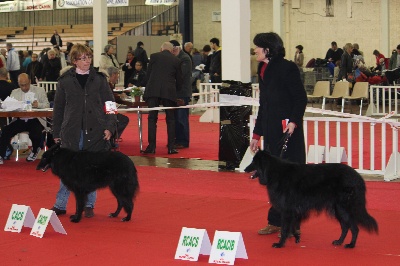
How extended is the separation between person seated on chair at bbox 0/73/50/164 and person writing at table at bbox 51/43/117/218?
3.87 metres

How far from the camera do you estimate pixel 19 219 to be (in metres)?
6.30

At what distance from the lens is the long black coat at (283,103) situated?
235 inches

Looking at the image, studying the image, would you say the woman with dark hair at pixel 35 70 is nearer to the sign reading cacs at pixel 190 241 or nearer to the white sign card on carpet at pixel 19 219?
the white sign card on carpet at pixel 19 219

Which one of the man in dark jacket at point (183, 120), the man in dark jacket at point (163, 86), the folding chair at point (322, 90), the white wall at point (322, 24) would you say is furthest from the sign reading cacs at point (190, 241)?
the white wall at point (322, 24)

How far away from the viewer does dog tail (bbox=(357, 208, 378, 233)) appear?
17.9 feet

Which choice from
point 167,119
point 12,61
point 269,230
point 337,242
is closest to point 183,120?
point 167,119

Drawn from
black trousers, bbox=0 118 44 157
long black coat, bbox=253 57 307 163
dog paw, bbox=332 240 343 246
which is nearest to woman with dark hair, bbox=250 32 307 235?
long black coat, bbox=253 57 307 163

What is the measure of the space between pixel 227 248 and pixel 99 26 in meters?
12.9

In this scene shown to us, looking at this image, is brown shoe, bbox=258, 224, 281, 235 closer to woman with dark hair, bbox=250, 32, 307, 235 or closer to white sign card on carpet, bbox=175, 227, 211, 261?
woman with dark hair, bbox=250, 32, 307, 235

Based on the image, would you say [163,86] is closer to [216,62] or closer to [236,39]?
[236,39]

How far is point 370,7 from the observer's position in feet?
96.0

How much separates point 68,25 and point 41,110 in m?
26.0

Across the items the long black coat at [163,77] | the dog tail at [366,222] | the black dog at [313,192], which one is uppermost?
the long black coat at [163,77]

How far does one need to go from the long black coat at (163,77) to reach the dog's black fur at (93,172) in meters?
4.49
